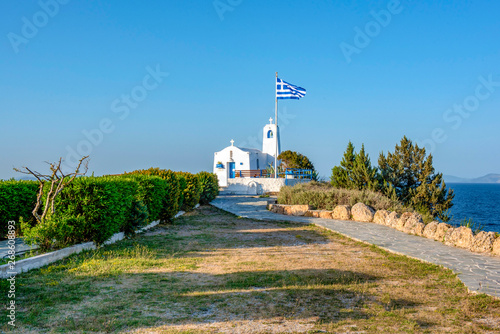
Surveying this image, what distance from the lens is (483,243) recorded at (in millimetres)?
8305

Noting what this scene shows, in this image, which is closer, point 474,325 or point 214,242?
point 474,325

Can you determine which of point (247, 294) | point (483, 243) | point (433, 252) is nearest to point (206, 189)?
point (433, 252)

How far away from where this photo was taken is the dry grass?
13.9ft

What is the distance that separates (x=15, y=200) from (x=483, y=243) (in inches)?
421

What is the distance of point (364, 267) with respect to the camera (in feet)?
23.0

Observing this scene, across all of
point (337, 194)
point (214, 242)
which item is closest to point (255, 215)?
point (337, 194)

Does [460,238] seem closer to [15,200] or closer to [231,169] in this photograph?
[15,200]

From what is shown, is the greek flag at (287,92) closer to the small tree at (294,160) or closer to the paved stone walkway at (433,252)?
the small tree at (294,160)

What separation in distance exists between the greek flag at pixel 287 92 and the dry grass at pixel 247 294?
2199 centimetres

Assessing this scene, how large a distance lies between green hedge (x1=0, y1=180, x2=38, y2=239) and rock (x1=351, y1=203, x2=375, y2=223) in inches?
393

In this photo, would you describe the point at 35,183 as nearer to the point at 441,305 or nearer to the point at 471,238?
the point at 441,305

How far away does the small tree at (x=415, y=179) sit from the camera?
86.5ft

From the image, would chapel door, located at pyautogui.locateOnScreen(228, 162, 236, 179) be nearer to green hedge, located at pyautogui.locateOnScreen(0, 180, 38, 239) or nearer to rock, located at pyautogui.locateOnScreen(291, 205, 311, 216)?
rock, located at pyautogui.locateOnScreen(291, 205, 311, 216)

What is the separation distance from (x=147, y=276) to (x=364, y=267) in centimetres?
380
